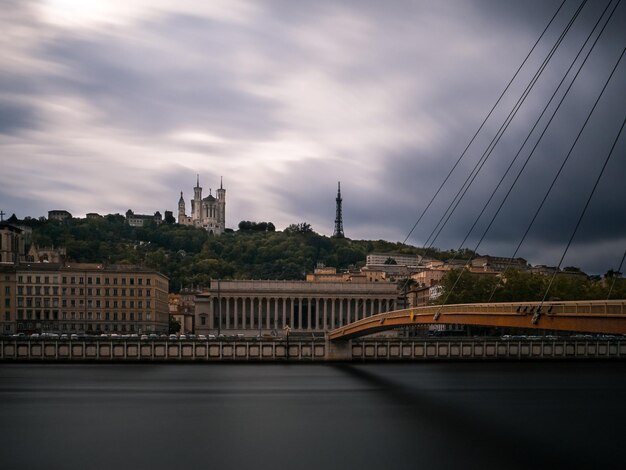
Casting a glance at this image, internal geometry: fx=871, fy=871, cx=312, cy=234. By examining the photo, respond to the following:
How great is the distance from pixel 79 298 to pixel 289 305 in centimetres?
3473

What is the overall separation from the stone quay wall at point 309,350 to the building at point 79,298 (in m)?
30.5

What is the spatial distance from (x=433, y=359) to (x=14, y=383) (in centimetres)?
4048

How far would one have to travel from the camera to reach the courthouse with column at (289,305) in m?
132

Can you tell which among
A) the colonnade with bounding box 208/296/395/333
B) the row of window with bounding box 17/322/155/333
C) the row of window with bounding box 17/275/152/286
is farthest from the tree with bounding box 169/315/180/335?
the row of window with bounding box 17/275/152/286

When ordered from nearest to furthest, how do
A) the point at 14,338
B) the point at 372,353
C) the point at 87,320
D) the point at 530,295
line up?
the point at 14,338 < the point at 372,353 < the point at 530,295 < the point at 87,320

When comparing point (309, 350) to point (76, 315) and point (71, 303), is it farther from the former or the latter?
point (71, 303)

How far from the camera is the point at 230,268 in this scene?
184m

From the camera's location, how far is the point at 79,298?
113 meters

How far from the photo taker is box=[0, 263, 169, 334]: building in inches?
4267

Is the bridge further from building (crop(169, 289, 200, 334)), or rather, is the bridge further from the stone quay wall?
building (crop(169, 289, 200, 334))

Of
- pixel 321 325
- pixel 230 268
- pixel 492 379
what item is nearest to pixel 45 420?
pixel 492 379

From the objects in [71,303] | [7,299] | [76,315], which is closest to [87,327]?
[76,315]

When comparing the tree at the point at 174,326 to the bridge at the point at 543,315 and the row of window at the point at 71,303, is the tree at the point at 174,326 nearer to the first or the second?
the row of window at the point at 71,303

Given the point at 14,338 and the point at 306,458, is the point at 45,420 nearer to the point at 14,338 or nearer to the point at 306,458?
the point at 306,458
